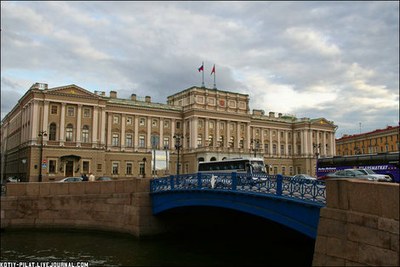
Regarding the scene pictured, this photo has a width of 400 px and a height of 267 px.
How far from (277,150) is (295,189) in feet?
249

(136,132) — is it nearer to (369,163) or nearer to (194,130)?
(194,130)

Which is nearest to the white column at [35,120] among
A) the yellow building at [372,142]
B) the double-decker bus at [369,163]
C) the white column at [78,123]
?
Answer: the white column at [78,123]

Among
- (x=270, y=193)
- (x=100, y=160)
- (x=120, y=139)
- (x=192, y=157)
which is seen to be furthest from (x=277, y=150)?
(x=270, y=193)

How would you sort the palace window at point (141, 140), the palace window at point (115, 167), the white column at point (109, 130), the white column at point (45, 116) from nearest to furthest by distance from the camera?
the white column at point (45, 116) → the palace window at point (115, 167) → the white column at point (109, 130) → the palace window at point (141, 140)

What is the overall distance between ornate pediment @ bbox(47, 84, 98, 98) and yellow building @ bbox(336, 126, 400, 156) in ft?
198

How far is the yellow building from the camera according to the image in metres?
92.4

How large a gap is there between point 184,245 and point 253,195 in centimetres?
707

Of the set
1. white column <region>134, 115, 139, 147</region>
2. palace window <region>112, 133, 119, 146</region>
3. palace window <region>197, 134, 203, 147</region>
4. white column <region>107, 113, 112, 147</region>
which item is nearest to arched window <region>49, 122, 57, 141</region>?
white column <region>107, 113, 112, 147</region>

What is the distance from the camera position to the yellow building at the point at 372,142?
303 ft

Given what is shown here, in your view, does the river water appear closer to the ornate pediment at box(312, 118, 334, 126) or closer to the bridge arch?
the bridge arch

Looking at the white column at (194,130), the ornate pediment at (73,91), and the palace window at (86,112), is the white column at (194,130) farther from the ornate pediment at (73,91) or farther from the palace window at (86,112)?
the palace window at (86,112)

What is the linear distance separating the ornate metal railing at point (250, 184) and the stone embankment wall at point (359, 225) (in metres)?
1.62

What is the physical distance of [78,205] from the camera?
24203 millimetres

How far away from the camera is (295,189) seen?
42.7 ft
